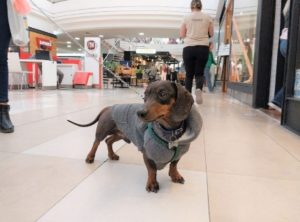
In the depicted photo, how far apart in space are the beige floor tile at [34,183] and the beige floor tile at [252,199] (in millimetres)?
570

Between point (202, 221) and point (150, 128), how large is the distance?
376 millimetres

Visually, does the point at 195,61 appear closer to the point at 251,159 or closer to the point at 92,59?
the point at 251,159

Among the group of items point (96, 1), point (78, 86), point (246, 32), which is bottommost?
point (78, 86)

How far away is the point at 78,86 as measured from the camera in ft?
36.5

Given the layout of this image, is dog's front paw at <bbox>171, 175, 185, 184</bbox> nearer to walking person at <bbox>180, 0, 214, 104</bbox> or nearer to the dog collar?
the dog collar

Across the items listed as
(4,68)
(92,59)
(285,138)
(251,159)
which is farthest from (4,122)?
(92,59)

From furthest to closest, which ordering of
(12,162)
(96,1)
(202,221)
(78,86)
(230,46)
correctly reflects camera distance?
(96,1), (78,86), (230,46), (12,162), (202,221)

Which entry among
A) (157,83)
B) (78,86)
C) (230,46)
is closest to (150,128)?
(157,83)

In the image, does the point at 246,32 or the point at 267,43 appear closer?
the point at 267,43

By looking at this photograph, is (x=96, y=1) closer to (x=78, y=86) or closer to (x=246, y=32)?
(x=78, y=86)

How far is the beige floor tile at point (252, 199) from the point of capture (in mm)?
943

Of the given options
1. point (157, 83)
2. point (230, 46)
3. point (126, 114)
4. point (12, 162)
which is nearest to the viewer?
point (157, 83)

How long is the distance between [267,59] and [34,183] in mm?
3566

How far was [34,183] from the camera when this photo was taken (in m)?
1.16
